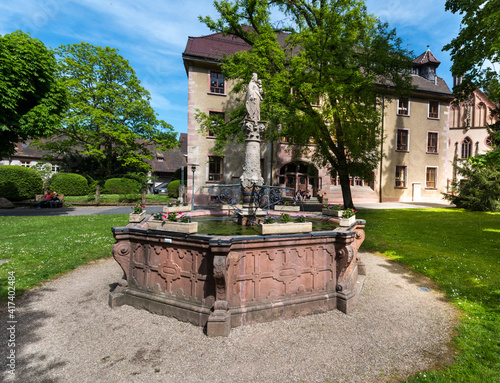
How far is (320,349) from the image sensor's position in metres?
3.87

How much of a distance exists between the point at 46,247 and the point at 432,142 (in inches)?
1439

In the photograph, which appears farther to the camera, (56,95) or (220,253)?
(56,95)

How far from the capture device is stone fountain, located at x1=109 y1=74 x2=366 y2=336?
4.39m

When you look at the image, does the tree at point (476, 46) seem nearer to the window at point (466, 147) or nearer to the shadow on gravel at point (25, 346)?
the shadow on gravel at point (25, 346)

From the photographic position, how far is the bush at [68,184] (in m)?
25.8

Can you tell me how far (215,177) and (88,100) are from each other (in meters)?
16.4

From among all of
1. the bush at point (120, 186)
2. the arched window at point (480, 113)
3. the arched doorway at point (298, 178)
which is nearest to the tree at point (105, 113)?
the bush at point (120, 186)

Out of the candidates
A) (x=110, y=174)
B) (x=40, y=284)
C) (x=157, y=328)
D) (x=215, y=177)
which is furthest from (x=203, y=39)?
(x=157, y=328)

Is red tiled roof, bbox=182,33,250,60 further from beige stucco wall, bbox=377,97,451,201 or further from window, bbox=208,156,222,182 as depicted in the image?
beige stucco wall, bbox=377,97,451,201

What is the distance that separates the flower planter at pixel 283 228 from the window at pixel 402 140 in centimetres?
2915

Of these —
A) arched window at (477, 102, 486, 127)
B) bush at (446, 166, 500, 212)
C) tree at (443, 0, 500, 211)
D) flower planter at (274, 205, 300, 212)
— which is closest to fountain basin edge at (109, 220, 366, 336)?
flower planter at (274, 205, 300, 212)

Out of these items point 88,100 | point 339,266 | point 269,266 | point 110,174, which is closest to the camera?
point 269,266

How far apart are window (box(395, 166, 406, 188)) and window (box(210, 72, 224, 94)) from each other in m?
21.4

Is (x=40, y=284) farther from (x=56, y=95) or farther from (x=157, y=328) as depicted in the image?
(x=56, y=95)
